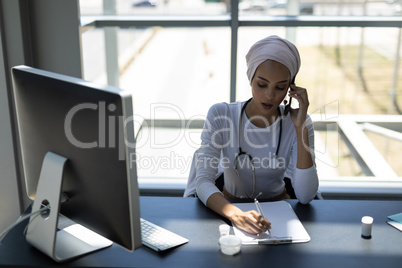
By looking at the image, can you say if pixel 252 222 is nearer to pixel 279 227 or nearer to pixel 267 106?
pixel 279 227

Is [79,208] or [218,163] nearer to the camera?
[79,208]

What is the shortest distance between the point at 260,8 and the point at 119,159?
1.85 m

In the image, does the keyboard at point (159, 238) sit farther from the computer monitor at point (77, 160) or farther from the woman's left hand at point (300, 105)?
the woman's left hand at point (300, 105)

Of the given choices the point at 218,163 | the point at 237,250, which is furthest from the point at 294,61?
the point at 237,250

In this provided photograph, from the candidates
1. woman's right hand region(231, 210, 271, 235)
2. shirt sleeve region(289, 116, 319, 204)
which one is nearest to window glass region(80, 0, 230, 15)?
shirt sleeve region(289, 116, 319, 204)

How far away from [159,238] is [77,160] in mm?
391

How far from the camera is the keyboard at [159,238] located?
5.06 ft

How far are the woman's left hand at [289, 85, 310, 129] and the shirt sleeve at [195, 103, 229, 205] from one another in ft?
0.99

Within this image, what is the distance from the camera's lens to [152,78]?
10.3ft

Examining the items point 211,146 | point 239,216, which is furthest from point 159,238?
point 211,146

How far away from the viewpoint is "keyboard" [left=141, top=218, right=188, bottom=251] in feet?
5.06

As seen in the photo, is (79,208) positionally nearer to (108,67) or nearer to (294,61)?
(294,61)

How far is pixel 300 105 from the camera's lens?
81.7 inches

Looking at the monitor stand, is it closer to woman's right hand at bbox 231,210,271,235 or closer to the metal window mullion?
woman's right hand at bbox 231,210,271,235
